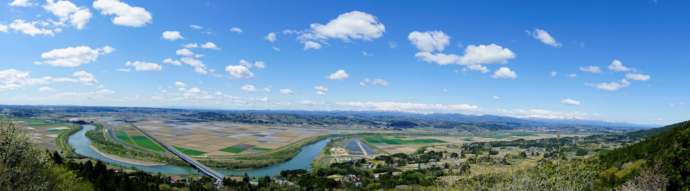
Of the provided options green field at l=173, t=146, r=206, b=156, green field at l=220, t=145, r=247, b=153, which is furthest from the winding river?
green field at l=173, t=146, r=206, b=156

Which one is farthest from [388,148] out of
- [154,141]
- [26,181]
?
[26,181]

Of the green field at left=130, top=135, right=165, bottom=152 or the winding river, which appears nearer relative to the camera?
the winding river

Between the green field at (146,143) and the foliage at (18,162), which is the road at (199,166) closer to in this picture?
the green field at (146,143)

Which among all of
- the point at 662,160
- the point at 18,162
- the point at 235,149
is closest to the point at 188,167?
the point at 235,149

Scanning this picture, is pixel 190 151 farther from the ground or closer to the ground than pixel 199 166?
farther from the ground

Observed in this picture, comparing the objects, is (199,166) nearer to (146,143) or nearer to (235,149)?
(235,149)

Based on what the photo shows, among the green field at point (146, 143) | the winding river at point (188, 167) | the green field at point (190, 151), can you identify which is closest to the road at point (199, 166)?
the green field at point (190, 151)

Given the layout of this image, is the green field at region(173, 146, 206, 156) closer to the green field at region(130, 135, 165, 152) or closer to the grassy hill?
the green field at region(130, 135, 165, 152)
